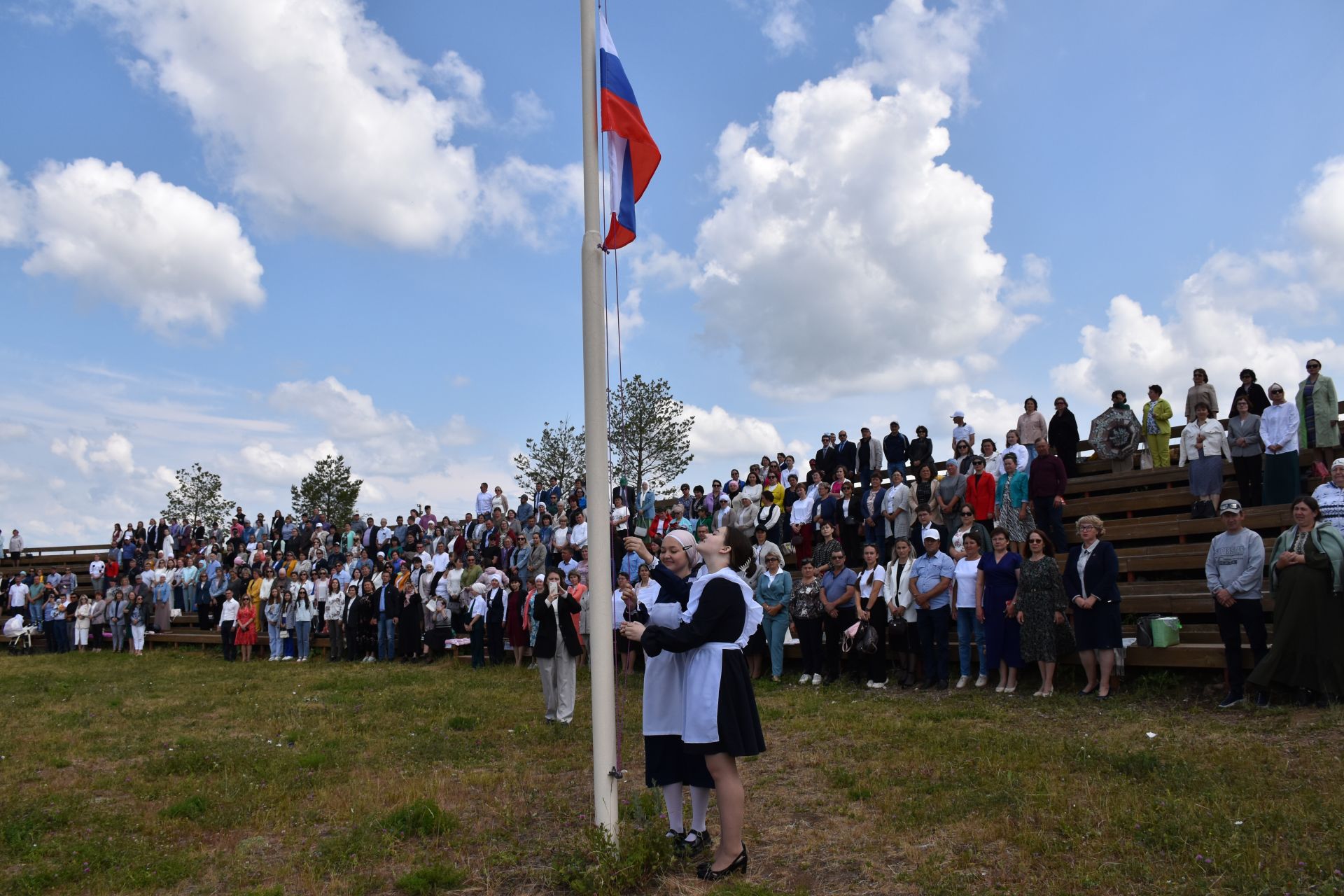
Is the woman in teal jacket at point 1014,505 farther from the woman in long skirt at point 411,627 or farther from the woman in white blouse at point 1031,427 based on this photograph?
the woman in long skirt at point 411,627

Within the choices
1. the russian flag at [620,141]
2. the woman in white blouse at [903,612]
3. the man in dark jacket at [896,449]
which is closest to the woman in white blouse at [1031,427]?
the man in dark jacket at [896,449]

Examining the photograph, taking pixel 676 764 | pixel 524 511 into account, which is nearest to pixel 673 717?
pixel 676 764

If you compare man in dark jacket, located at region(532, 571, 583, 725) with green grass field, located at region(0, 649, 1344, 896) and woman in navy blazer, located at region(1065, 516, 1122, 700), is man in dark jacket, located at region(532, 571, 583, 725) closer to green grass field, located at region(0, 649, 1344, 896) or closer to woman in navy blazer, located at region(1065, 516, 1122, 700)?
green grass field, located at region(0, 649, 1344, 896)

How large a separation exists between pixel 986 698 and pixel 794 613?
331 cm

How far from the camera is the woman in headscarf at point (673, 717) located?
572cm

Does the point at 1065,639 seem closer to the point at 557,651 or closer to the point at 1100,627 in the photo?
the point at 1100,627

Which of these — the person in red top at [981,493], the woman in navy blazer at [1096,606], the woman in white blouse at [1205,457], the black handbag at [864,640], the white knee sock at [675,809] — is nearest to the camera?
the white knee sock at [675,809]

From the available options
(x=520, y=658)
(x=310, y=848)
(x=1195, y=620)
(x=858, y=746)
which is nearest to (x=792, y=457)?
(x=520, y=658)

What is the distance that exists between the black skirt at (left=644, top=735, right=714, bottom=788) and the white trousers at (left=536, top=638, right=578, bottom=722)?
5755 millimetres

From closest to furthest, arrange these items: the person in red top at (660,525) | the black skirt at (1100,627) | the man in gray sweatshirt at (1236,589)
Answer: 1. the man in gray sweatshirt at (1236,589)
2. the black skirt at (1100,627)
3. the person in red top at (660,525)

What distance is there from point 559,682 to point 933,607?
4773 mm

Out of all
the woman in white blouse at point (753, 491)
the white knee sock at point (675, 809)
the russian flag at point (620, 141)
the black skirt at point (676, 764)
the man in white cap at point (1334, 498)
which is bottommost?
the white knee sock at point (675, 809)

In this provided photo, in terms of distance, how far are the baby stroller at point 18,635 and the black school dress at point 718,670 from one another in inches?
1180

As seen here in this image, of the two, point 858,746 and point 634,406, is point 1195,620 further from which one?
point 634,406
